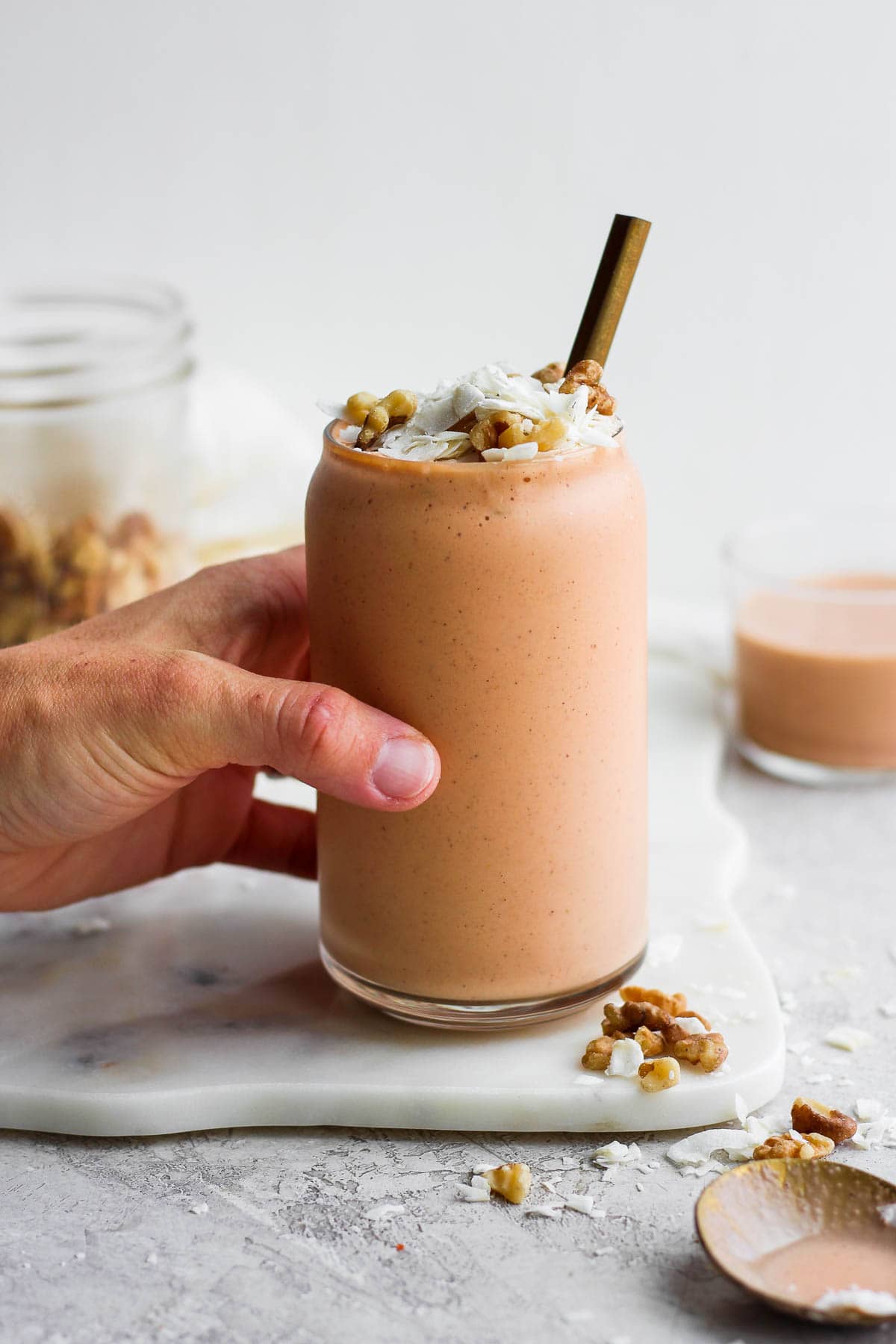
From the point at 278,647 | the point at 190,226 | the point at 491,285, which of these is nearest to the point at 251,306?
the point at 190,226

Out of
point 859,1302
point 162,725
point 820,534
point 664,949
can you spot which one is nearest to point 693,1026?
point 664,949

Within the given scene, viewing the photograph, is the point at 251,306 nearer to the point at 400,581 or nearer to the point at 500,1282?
the point at 400,581

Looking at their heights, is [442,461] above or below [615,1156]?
above

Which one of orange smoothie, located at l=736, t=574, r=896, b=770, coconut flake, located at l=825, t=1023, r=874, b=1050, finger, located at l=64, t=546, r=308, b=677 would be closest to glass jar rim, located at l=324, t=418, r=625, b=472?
finger, located at l=64, t=546, r=308, b=677

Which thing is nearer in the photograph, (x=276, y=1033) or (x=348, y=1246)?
(x=348, y=1246)

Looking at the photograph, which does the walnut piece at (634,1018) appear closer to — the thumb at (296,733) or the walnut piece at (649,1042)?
the walnut piece at (649,1042)

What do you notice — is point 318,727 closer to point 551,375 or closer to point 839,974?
point 551,375
